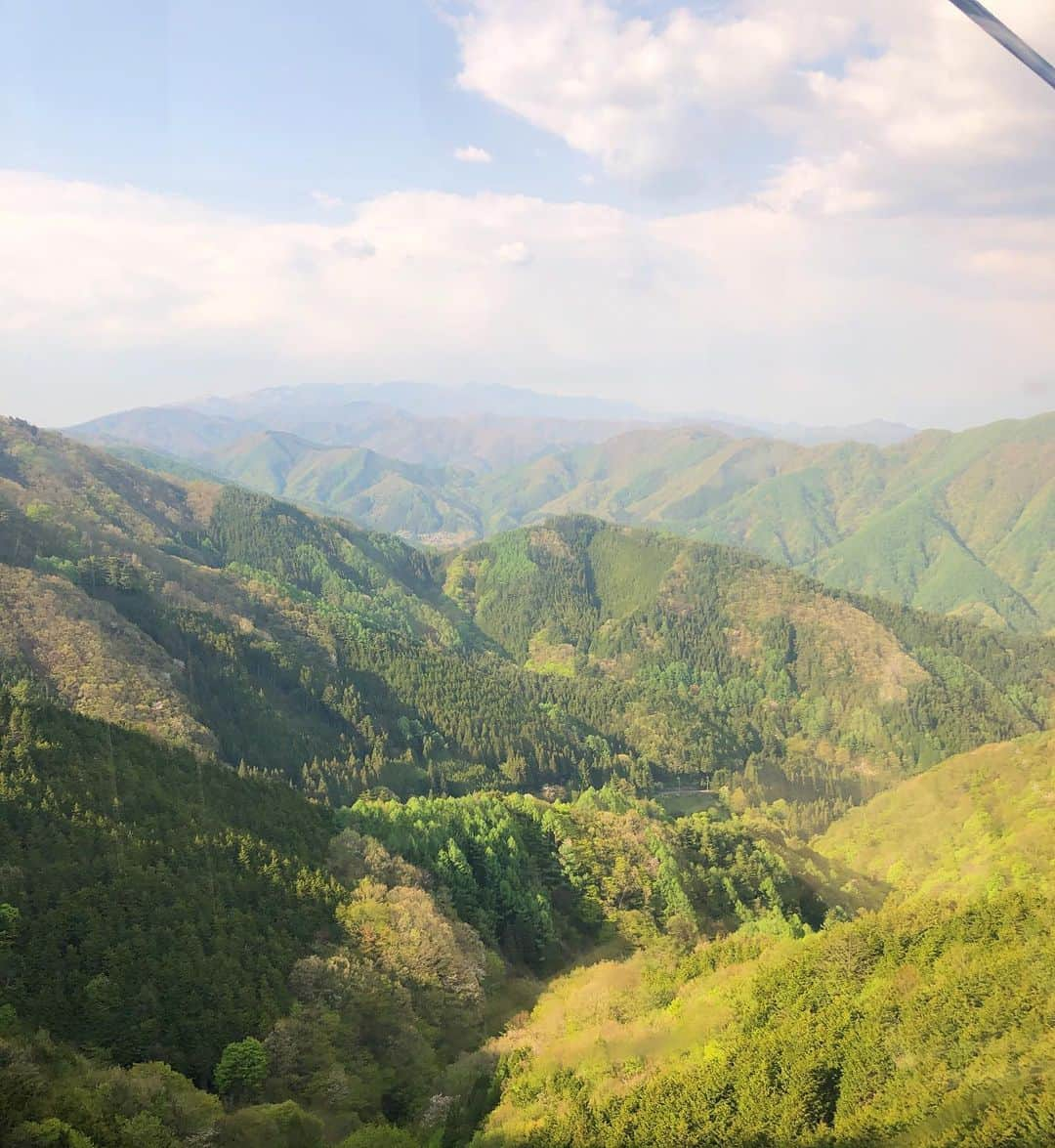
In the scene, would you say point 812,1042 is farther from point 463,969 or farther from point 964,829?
point 964,829

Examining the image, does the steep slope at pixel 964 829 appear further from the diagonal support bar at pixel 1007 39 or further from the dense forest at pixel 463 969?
the diagonal support bar at pixel 1007 39

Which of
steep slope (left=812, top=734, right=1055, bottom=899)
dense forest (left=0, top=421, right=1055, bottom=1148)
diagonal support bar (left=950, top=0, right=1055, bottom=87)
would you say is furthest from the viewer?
steep slope (left=812, top=734, right=1055, bottom=899)

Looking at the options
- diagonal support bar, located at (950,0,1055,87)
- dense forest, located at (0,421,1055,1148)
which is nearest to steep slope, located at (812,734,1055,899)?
dense forest, located at (0,421,1055,1148)

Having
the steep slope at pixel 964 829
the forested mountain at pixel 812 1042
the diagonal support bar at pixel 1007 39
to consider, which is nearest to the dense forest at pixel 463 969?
the forested mountain at pixel 812 1042

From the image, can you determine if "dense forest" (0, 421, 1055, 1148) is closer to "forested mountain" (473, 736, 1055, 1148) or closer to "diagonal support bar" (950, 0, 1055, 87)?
"forested mountain" (473, 736, 1055, 1148)

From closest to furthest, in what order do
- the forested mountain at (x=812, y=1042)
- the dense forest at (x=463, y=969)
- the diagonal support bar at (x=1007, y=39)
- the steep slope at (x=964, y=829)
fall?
the diagonal support bar at (x=1007, y=39)
the forested mountain at (x=812, y=1042)
the dense forest at (x=463, y=969)
the steep slope at (x=964, y=829)

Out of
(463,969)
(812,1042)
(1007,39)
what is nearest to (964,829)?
(463,969)

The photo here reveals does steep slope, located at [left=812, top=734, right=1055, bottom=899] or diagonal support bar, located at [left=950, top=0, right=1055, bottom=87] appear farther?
steep slope, located at [left=812, top=734, right=1055, bottom=899]

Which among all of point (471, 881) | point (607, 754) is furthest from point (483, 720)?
point (471, 881)
